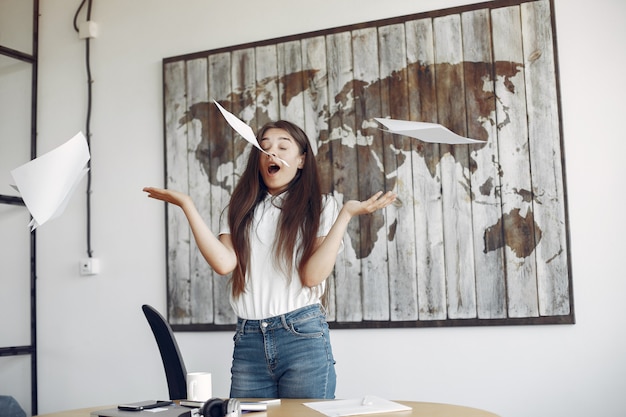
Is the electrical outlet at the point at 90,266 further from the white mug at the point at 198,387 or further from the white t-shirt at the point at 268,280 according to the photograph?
the white mug at the point at 198,387

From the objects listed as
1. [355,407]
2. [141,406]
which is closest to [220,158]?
[141,406]

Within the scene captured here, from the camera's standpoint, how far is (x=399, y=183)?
271 cm

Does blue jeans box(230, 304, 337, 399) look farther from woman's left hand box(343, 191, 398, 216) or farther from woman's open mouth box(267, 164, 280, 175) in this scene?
woman's open mouth box(267, 164, 280, 175)

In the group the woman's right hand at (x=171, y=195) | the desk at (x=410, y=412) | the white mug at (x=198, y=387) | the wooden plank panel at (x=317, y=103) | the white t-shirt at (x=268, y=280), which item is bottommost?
the desk at (x=410, y=412)

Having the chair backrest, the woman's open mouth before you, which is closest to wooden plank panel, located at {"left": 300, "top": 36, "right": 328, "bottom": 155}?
the woman's open mouth

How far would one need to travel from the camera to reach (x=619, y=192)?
2451mm

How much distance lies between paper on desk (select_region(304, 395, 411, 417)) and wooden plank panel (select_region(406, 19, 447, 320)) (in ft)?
3.74

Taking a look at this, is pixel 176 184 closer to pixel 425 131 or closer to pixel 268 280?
pixel 268 280

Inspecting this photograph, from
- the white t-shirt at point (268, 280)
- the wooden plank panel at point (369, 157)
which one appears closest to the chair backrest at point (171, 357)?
the white t-shirt at point (268, 280)

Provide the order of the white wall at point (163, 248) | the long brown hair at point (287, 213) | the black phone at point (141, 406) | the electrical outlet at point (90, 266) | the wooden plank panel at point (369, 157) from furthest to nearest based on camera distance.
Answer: the electrical outlet at point (90, 266), the wooden plank panel at point (369, 157), the white wall at point (163, 248), the long brown hair at point (287, 213), the black phone at point (141, 406)

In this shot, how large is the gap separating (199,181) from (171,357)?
1.04m

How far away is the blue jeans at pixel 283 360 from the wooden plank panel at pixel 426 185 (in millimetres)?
917

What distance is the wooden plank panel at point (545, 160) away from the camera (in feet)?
8.14

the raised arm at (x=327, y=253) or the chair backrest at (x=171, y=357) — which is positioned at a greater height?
the raised arm at (x=327, y=253)
